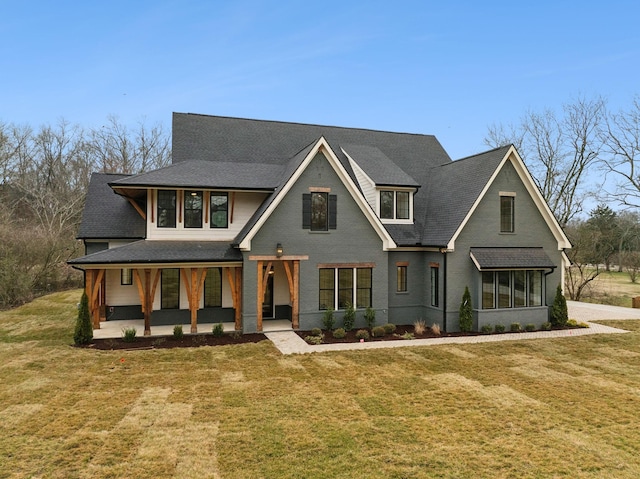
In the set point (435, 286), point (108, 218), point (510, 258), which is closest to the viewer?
point (510, 258)

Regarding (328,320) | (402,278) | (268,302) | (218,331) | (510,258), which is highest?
(510,258)

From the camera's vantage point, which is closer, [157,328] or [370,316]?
[157,328]

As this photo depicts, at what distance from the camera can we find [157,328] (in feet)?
50.8

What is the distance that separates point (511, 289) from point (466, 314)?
2.55 metres

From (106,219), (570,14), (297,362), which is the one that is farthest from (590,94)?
(106,219)

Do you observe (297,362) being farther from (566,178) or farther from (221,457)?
(566,178)

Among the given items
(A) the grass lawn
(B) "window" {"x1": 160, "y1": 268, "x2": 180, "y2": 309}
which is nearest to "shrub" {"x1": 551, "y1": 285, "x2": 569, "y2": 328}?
(A) the grass lawn

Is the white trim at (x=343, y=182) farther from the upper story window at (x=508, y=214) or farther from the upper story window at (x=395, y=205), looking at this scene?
the upper story window at (x=508, y=214)

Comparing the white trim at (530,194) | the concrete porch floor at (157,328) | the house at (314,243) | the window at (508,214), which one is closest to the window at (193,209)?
the house at (314,243)

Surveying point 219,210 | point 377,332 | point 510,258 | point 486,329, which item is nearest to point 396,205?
point 510,258

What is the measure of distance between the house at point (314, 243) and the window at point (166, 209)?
1.6 inches

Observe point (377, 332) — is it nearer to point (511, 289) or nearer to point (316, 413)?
point (511, 289)

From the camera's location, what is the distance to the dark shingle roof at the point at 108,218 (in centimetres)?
1658

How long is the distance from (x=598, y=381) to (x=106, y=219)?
61.0ft
